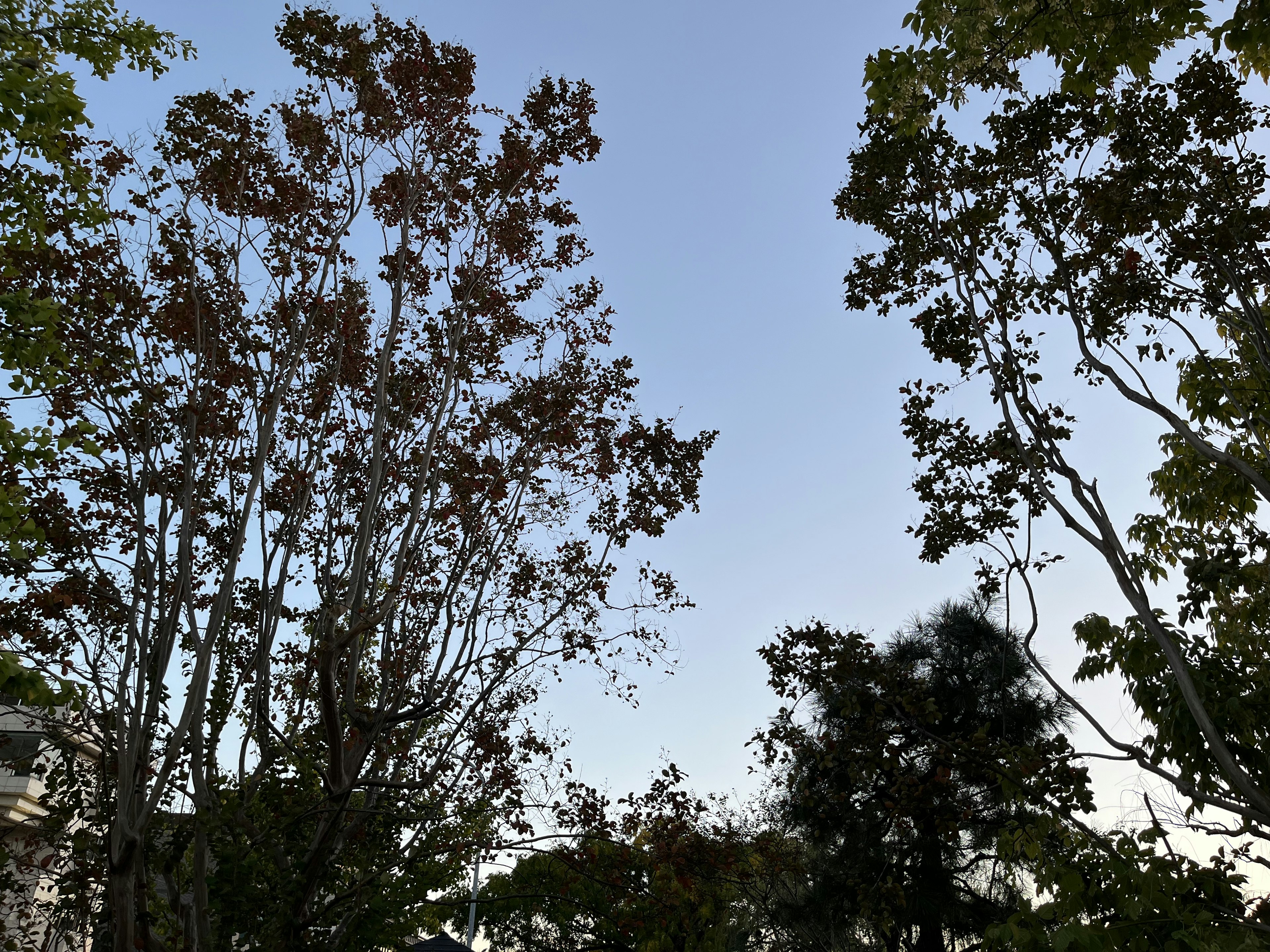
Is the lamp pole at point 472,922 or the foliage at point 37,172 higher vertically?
the foliage at point 37,172

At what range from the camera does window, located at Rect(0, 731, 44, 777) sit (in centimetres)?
755

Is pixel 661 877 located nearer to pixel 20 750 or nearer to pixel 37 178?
pixel 37 178

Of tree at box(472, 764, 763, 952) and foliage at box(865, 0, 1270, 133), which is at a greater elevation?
foliage at box(865, 0, 1270, 133)

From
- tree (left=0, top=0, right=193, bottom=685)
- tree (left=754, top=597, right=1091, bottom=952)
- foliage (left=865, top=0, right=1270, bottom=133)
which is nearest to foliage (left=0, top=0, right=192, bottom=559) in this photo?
tree (left=0, top=0, right=193, bottom=685)

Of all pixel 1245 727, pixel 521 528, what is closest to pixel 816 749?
pixel 1245 727

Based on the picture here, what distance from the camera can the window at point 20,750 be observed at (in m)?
7.55

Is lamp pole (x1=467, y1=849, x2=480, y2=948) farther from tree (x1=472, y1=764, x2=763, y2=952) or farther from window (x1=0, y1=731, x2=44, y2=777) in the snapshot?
window (x1=0, y1=731, x2=44, y2=777)

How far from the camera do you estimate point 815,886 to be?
604 inches

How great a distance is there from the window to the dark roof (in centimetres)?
597

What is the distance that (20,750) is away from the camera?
13711 mm

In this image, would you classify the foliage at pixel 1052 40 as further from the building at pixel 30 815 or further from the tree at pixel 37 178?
the building at pixel 30 815

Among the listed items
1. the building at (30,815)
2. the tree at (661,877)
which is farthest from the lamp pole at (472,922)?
the building at (30,815)

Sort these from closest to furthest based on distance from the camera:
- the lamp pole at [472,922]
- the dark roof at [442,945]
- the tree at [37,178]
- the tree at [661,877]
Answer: the tree at [37,178] → the tree at [661,877] → the dark roof at [442,945] → the lamp pole at [472,922]

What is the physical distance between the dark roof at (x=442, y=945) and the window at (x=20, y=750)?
5972 millimetres
